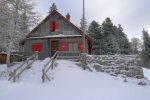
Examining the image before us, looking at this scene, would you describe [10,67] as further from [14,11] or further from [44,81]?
[44,81]

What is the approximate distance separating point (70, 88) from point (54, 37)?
1475 cm

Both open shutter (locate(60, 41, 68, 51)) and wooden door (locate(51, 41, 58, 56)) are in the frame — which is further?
wooden door (locate(51, 41, 58, 56))

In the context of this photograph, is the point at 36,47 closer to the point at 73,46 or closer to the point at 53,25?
the point at 53,25

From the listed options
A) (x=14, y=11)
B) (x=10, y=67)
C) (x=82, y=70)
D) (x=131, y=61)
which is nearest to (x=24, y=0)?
(x=14, y=11)

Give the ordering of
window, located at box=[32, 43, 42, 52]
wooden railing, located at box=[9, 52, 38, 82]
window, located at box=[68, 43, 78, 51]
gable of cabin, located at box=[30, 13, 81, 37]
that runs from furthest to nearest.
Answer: window, located at box=[32, 43, 42, 52], gable of cabin, located at box=[30, 13, 81, 37], window, located at box=[68, 43, 78, 51], wooden railing, located at box=[9, 52, 38, 82]

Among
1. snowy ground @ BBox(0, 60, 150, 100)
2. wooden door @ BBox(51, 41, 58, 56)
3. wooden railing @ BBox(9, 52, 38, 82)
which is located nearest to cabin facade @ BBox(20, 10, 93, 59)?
wooden door @ BBox(51, 41, 58, 56)

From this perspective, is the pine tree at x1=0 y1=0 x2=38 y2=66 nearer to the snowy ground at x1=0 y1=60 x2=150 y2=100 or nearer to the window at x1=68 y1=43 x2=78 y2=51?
the window at x1=68 y1=43 x2=78 y2=51

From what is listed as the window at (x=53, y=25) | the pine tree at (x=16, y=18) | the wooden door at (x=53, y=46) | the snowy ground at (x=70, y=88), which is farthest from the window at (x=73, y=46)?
the snowy ground at (x=70, y=88)

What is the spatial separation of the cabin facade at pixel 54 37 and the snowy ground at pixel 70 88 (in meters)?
Answer: 9.22

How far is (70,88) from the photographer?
1452 centimetres

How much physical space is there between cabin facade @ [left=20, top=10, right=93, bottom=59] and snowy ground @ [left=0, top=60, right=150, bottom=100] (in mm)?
9222

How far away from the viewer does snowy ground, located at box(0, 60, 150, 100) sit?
12.9 m

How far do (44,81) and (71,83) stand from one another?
204 cm

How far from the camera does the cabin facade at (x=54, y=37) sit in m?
28.1
